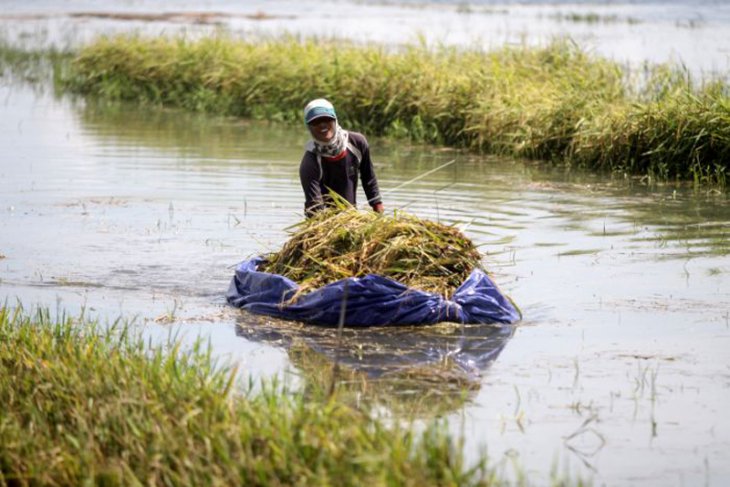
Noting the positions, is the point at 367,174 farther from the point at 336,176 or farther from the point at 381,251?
the point at 381,251

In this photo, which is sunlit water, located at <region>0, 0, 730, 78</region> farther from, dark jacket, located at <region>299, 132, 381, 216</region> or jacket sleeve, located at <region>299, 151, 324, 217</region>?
jacket sleeve, located at <region>299, 151, 324, 217</region>

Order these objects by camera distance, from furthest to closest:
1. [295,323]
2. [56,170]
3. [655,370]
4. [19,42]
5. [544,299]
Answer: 1. [19,42]
2. [56,170]
3. [544,299]
4. [295,323]
5. [655,370]

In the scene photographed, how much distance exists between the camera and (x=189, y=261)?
988cm

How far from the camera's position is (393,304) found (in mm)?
7680

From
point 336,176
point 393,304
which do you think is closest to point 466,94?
point 336,176

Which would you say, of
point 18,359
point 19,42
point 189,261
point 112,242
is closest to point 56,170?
point 112,242

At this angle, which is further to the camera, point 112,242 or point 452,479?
point 112,242

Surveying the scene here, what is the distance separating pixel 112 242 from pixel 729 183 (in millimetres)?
6288

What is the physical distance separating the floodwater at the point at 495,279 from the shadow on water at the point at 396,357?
22mm

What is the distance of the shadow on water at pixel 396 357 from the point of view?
6.37 metres

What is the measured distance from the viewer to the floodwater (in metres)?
5.97

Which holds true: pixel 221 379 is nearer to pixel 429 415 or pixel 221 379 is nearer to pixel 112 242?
pixel 429 415

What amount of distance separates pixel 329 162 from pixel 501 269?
175 cm

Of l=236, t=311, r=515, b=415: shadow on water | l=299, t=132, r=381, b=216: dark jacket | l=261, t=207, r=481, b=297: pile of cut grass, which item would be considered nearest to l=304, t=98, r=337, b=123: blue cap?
l=299, t=132, r=381, b=216: dark jacket
